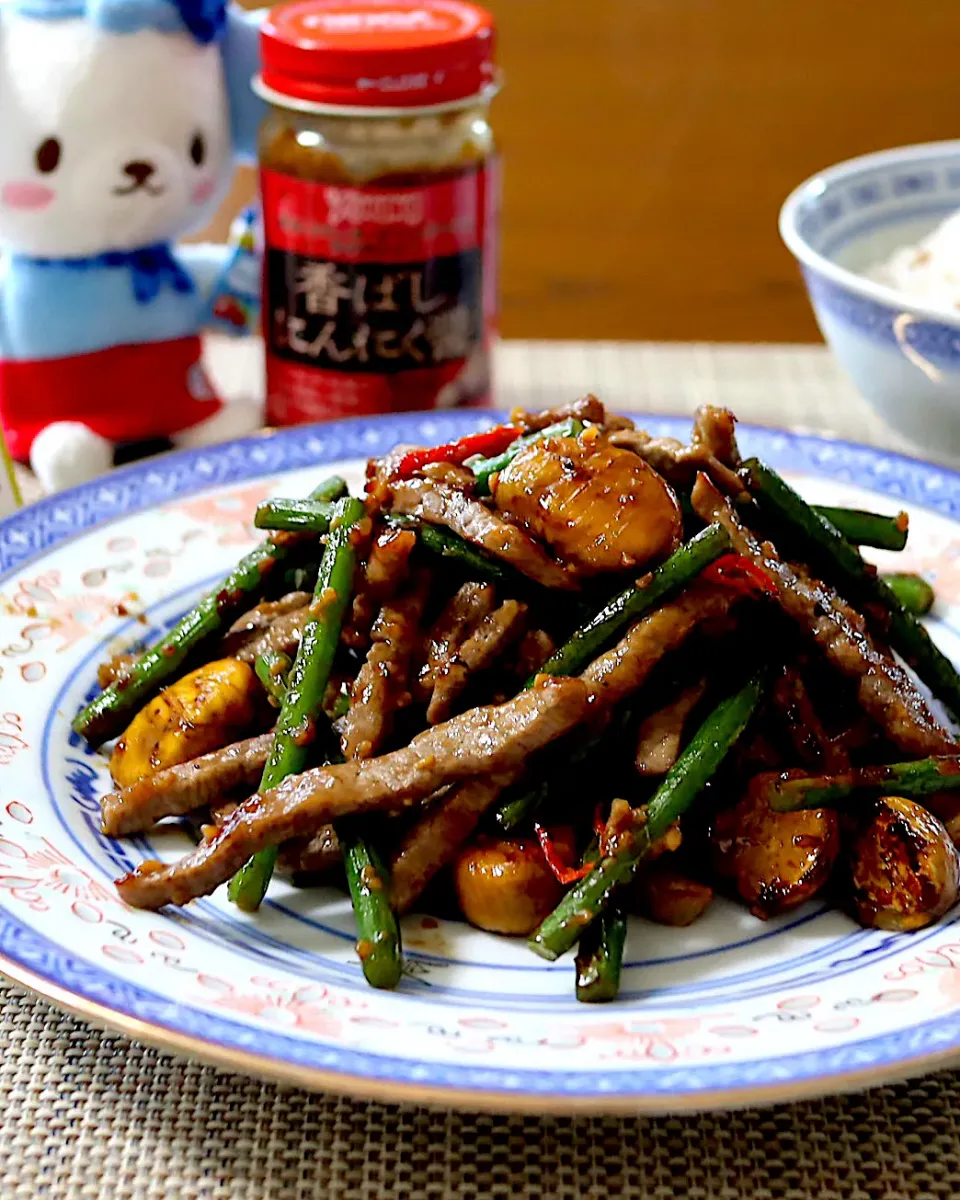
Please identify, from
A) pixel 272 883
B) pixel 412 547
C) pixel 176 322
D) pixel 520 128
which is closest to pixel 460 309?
pixel 176 322

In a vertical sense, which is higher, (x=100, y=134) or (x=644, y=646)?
(x=100, y=134)

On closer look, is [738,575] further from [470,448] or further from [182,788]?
[182,788]

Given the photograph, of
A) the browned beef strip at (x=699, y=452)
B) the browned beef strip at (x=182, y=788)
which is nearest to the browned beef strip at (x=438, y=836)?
the browned beef strip at (x=182, y=788)

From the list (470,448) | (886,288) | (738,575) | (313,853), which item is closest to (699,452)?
(738,575)

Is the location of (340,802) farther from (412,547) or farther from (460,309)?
(460,309)

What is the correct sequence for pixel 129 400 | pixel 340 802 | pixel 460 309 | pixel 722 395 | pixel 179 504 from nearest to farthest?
pixel 340 802
pixel 179 504
pixel 460 309
pixel 129 400
pixel 722 395
